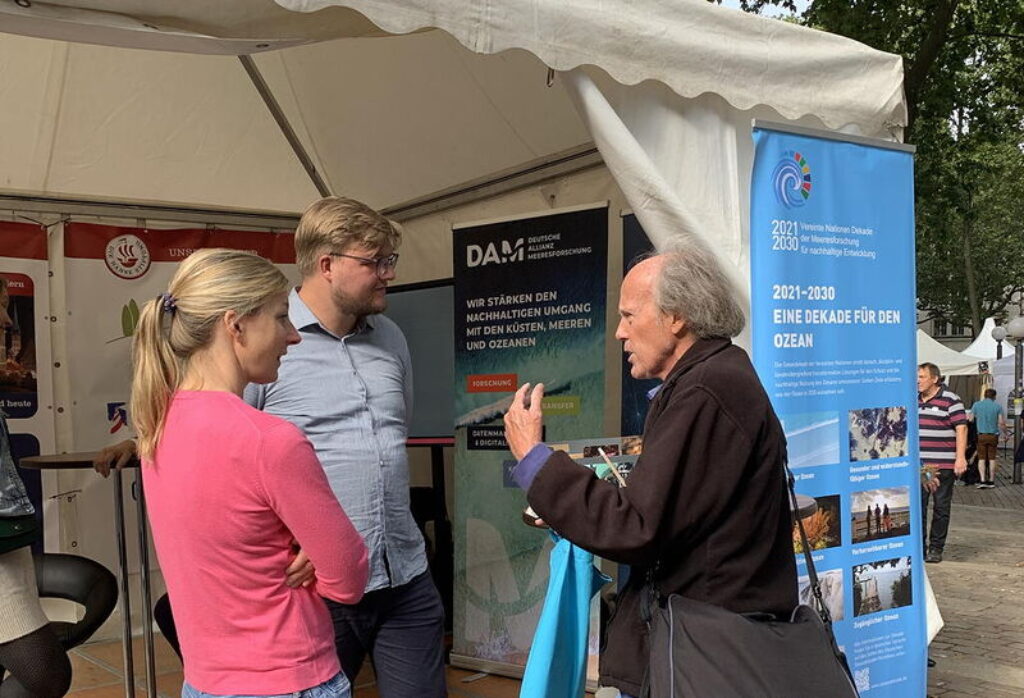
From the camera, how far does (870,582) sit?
3.54m

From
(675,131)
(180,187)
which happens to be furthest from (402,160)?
(675,131)

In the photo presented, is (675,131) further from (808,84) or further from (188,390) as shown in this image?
(188,390)

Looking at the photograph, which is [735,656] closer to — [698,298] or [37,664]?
[698,298]

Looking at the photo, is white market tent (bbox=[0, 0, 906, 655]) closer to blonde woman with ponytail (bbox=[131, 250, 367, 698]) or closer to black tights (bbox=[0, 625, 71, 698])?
blonde woman with ponytail (bbox=[131, 250, 367, 698])

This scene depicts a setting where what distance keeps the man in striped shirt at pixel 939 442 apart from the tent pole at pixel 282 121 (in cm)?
563

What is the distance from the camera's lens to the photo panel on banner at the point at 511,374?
444cm

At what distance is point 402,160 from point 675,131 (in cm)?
254

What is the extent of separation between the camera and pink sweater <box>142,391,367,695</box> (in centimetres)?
161

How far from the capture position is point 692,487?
6.02 feet

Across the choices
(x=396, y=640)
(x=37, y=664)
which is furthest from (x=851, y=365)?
(x=37, y=664)

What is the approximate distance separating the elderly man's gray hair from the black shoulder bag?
547 millimetres

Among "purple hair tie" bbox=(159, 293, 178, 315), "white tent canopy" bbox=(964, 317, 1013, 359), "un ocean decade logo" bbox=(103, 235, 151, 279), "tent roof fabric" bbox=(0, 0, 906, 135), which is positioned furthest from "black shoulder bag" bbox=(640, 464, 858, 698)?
"white tent canopy" bbox=(964, 317, 1013, 359)

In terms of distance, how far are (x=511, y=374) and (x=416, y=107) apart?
148 cm

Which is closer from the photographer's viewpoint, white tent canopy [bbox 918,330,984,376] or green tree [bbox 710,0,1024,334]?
green tree [bbox 710,0,1024,334]
